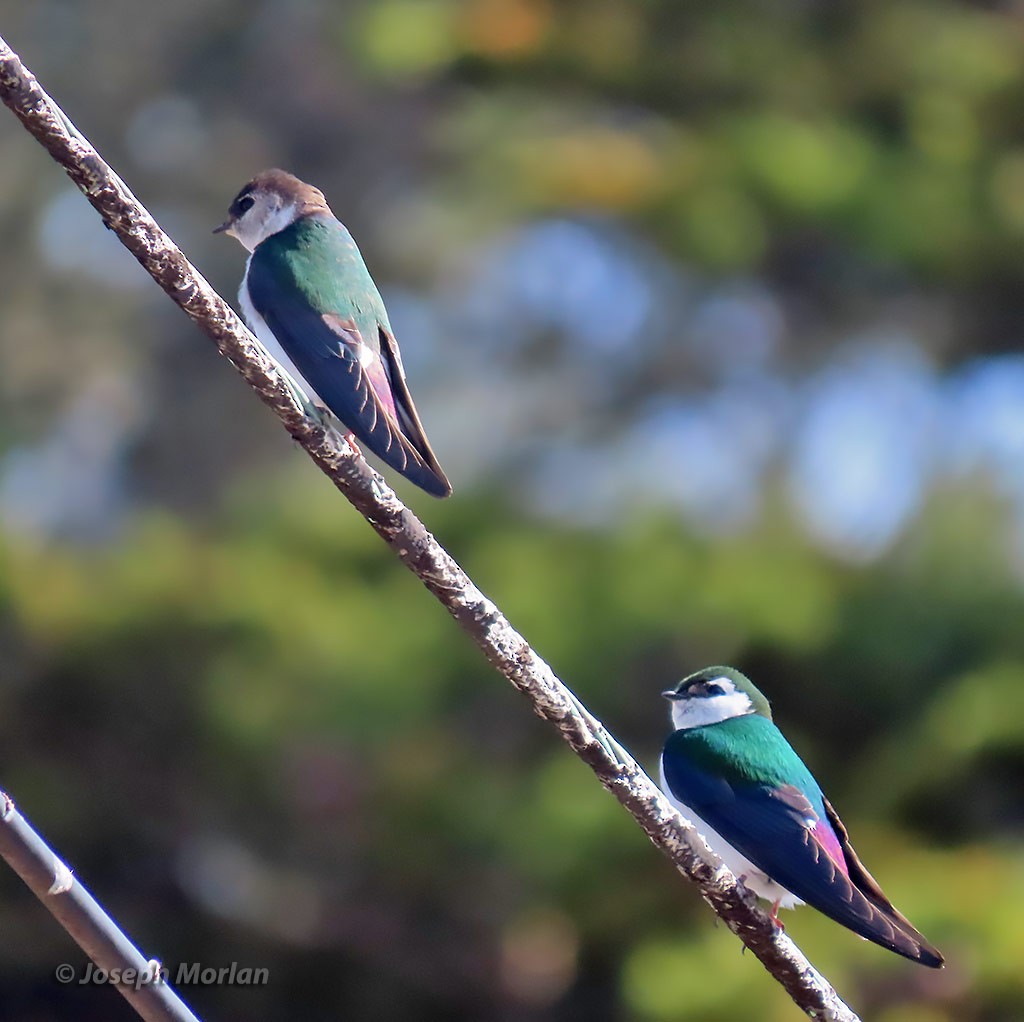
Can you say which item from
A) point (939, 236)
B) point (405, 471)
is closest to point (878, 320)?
point (939, 236)

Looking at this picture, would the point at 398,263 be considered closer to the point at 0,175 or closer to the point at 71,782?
the point at 0,175

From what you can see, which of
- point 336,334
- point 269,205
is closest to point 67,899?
point 336,334

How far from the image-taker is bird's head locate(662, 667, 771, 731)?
8.38ft

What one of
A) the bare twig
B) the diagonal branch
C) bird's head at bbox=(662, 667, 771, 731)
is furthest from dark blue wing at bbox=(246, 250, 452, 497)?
bird's head at bbox=(662, 667, 771, 731)

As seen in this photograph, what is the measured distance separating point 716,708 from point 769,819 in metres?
0.40

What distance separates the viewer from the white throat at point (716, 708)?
253cm

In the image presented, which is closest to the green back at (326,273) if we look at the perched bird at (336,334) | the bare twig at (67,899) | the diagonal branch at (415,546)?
the perched bird at (336,334)

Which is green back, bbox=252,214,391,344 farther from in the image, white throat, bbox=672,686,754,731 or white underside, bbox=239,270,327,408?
white throat, bbox=672,686,754,731

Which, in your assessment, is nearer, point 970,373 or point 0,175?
point 970,373

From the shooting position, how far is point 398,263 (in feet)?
39.5

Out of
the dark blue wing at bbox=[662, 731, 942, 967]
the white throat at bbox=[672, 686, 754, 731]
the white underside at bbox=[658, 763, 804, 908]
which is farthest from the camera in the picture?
the white throat at bbox=[672, 686, 754, 731]

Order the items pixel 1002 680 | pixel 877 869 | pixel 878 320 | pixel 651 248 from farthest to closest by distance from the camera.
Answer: pixel 878 320 < pixel 651 248 < pixel 1002 680 < pixel 877 869

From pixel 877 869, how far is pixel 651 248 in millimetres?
5314

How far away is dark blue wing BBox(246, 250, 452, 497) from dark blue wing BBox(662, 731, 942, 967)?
2.11 feet
